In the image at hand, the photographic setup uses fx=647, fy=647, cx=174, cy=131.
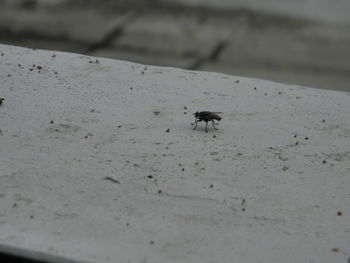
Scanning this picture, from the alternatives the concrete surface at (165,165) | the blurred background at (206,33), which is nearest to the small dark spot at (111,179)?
the concrete surface at (165,165)

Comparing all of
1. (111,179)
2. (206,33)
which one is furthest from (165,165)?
(206,33)

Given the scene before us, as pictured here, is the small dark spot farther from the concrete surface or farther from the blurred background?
the blurred background

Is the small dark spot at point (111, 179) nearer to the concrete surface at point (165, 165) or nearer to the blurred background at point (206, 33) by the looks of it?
the concrete surface at point (165, 165)

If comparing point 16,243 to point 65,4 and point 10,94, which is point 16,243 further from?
point 65,4

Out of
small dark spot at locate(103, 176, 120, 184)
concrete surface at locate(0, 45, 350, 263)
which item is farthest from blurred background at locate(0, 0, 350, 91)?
small dark spot at locate(103, 176, 120, 184)

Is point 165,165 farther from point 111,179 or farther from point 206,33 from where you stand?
point 206,33
